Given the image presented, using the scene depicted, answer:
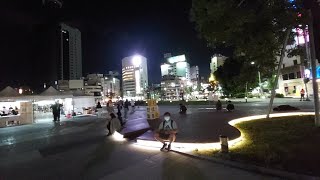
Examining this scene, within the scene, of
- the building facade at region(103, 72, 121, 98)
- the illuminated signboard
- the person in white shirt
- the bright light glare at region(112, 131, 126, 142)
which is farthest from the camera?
the illuminated signboard

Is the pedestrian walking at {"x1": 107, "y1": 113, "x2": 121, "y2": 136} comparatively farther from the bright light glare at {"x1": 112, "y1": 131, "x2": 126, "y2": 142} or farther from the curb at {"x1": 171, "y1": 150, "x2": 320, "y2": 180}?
the curb at {"x1": 171, "y1": 150, "x2": 320, "y2": 180}

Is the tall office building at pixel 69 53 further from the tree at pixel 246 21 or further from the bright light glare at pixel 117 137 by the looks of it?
the tree at pixel 246 21

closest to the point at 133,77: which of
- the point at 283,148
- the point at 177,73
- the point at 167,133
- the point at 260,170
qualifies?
the point at 177,73

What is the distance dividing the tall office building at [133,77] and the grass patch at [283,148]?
374ft

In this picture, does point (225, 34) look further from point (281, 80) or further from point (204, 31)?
point (281, 80)

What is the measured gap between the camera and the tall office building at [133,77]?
5094 inches

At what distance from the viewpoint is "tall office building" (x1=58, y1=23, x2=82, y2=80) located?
115312 millimetres

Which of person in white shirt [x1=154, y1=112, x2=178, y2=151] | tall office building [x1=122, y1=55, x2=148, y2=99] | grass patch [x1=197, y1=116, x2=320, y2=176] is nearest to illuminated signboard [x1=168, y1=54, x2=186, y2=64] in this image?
tall office building [x1=122, y1=55, x2=148, y2=99]

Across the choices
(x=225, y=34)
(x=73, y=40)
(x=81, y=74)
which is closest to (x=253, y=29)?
(x=225, y=34)

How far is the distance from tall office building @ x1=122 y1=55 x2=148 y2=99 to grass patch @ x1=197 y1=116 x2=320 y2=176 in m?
114

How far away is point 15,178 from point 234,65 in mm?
53621

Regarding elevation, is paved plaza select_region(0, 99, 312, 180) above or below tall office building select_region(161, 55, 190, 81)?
below

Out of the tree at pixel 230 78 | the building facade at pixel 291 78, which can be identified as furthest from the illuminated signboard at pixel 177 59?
the tree at pixel 230 78

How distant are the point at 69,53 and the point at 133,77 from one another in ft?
101
